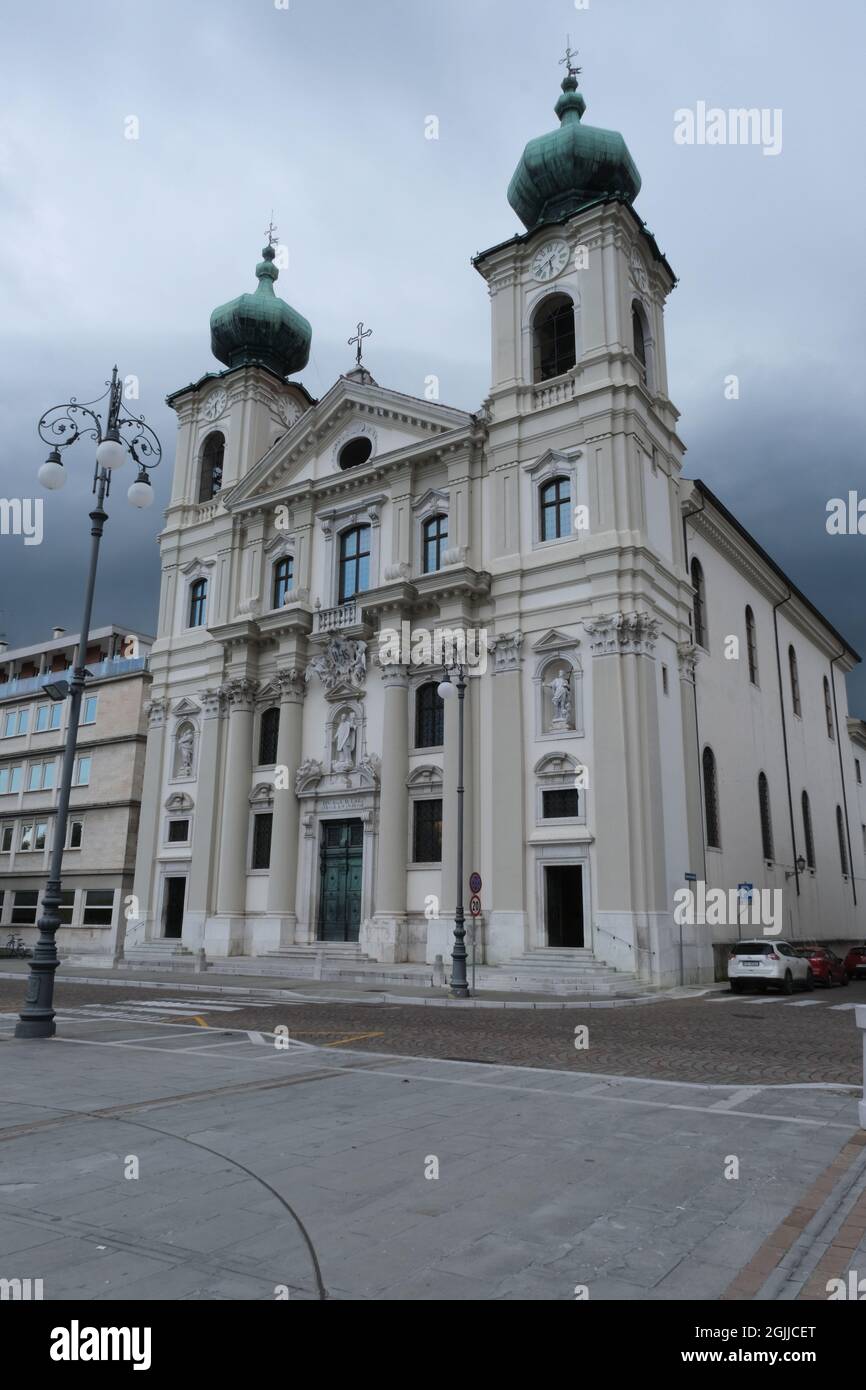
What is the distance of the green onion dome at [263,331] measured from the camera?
133 ft

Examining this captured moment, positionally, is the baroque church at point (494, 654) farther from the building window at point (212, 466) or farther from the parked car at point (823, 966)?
the parked car at point (823, 966)

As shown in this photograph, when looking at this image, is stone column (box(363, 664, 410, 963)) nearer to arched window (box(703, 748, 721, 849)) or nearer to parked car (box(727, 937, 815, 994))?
parked car (box(727, 937, 815, 994))

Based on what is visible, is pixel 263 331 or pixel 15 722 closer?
pixel 263 331

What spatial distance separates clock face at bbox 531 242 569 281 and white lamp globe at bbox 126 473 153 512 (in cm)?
2135

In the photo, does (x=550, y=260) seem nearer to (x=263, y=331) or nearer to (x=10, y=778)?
(x=263, y=331)

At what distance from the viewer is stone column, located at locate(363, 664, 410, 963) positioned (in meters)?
28.2

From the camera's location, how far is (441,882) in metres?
28.0

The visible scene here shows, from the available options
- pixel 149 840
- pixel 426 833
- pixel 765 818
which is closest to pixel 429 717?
pixel 426 833

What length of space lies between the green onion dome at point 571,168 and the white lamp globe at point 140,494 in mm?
22030

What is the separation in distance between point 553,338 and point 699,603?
10.4 m

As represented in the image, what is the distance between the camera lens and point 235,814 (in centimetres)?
3344

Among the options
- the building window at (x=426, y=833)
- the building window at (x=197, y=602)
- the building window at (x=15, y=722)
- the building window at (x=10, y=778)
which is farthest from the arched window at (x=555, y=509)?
the building window at (x=10, y=778)

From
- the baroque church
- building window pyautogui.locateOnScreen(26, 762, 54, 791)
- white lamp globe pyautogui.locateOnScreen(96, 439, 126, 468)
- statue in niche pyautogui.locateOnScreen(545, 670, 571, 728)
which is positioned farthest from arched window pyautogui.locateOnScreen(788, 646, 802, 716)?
white lamp globe pyautogui.locateOnScreen(96, 439, 126, 468)
